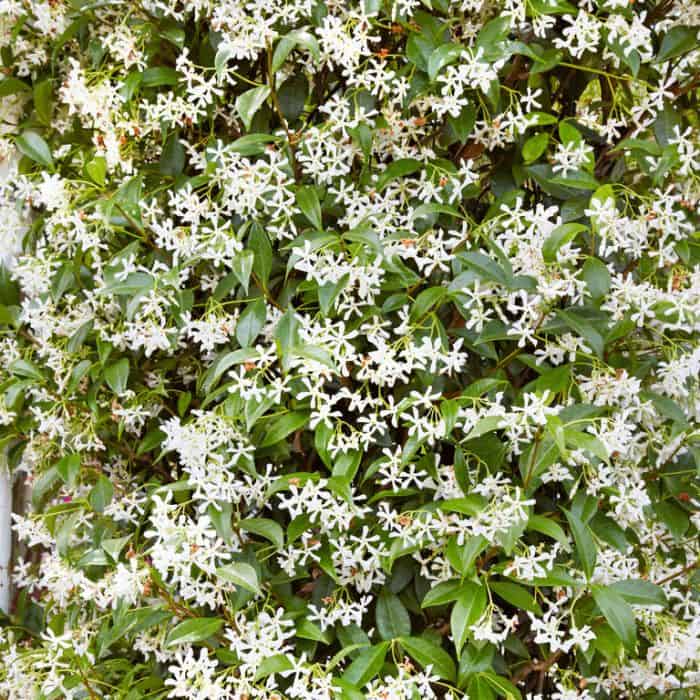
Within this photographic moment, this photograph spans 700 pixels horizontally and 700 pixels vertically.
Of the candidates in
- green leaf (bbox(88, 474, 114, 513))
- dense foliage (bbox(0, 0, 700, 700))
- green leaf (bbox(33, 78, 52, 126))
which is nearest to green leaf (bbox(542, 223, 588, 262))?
dense foliage (bbox(0, 0, 700, 700))

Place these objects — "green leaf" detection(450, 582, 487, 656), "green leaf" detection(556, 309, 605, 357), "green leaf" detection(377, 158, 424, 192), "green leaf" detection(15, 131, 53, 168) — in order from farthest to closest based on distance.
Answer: "green leaf" detection(15, 131, 53, 168) < "green leaf" detection(377, 158, 424, 192) < "green leaf" detection(556, 309, 605, 357) < "green leaf" detection(450, 582, 487, 656)

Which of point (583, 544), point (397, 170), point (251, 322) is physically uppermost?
point (397, 170)

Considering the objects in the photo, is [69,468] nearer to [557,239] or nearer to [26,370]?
[26,370]

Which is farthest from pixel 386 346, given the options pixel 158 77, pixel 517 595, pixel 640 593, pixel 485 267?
pixel 158 77

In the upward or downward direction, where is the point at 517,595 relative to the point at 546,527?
downward

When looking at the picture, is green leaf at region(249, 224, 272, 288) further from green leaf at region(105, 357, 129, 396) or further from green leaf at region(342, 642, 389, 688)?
green leaf at region(342, 642, 389, 688)

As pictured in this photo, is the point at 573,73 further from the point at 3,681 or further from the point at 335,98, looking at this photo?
the point at 3,681

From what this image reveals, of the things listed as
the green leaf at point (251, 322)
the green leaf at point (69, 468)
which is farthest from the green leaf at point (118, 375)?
the green leaf at point (251, 322)

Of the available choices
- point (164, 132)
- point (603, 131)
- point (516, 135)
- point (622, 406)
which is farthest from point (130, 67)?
point (622, 406)
